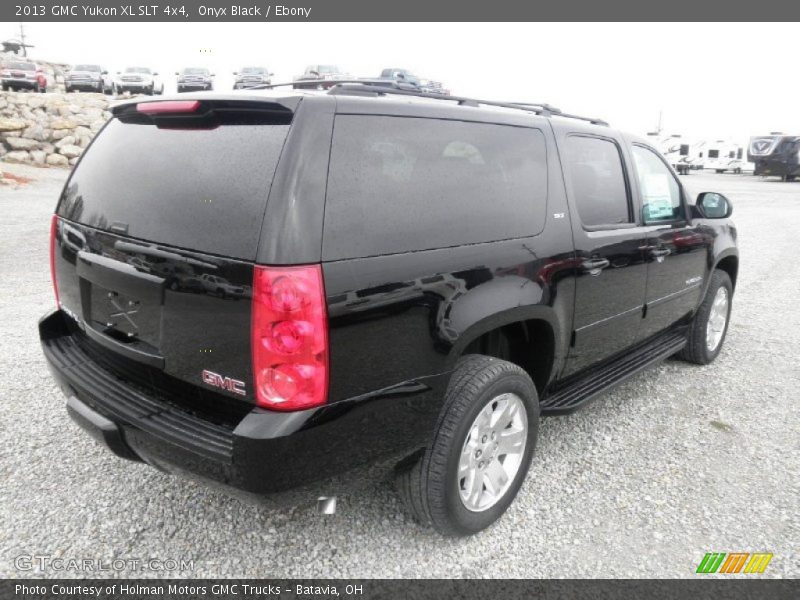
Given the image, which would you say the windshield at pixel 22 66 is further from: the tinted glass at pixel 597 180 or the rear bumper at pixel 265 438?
the tinted glass at pixel 597 180

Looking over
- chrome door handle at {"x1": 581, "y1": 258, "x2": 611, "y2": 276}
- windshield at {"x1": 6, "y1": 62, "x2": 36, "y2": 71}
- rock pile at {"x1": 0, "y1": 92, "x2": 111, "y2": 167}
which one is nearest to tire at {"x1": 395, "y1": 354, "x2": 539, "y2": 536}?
chrome door handle at {"x1": 581, "y1": 258, "x2": 611, "y2": 276}

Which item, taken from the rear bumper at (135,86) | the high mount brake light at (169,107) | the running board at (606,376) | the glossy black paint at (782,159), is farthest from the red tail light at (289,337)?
the glossy black paint at (782,159)

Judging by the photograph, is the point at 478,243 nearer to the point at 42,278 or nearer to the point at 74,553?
the point at 74,553

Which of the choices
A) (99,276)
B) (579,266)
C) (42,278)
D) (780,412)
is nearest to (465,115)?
(579,266)

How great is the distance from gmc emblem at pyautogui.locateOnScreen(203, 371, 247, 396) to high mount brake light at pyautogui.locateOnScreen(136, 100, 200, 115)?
97cm

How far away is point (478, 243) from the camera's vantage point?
245 centimetres

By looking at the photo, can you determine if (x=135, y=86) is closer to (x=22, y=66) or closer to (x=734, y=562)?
(x=22, y=66)

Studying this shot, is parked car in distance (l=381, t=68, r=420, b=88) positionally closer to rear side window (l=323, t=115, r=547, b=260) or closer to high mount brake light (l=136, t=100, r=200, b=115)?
rear side window (l=323, t=115, r=547, b=260)

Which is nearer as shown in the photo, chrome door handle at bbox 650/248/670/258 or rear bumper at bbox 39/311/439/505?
rear bumper at bbox 39/311/439/505

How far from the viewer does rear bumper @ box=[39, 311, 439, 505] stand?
6.34 feet

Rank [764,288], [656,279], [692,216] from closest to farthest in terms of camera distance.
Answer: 1. [656,279]
2. [692,216]
3. [764,288]

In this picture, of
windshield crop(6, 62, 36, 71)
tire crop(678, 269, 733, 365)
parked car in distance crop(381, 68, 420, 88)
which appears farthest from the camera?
windshield crop(6, 62, 36, 71)

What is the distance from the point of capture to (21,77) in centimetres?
2623

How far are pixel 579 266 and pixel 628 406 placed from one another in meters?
1.48
